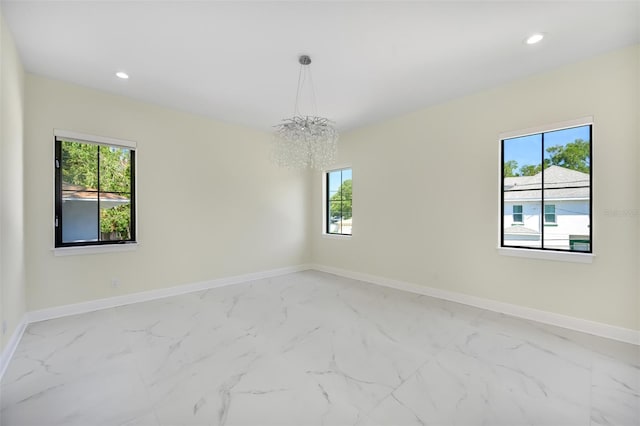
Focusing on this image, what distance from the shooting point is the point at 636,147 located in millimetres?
2605

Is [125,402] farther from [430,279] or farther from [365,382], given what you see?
[430,279]

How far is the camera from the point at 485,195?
11.8 ft

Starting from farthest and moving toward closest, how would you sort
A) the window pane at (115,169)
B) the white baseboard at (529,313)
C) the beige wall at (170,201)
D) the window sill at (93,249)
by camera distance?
the window pane at (115,169) < the window sill at (93,249) < the beige wall at (170,201) < the white baseboard at (529,313)

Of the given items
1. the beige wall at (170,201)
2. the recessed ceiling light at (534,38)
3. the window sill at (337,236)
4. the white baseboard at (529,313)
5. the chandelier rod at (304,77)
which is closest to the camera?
the recessed ceiling light at (534,38)

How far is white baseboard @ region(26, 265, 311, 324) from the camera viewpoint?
10.5 ft

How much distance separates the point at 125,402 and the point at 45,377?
2.69ft

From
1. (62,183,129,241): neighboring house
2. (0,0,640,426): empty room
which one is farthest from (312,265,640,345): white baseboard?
(62,183,129,241): neighboring house

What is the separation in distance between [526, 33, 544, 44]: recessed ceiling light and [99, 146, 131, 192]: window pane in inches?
190

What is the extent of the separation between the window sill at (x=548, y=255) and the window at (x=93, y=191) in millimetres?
4960

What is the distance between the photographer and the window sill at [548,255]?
2869 mm

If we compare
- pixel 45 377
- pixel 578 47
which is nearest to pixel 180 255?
pixel 45 377

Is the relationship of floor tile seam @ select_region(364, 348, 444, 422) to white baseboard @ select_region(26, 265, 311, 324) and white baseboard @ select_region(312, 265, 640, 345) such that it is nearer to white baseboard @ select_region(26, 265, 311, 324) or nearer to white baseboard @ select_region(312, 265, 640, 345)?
white baseboard @ select_region(312, 265, 640, 345)

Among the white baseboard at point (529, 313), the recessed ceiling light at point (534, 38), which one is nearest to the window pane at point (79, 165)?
the white baseboard at point (529, 313)

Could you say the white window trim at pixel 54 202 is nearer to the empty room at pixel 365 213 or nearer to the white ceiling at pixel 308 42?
the empty room at pixel 365 213
